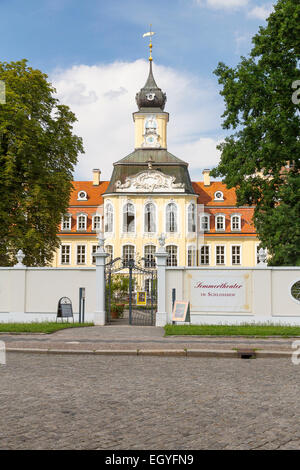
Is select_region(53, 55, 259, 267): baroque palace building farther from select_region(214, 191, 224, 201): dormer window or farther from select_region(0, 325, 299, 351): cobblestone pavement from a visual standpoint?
select_region(0, 325, 299, 351): cobblestone pavement

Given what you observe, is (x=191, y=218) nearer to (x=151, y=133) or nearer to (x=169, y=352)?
(x=151, y=133)

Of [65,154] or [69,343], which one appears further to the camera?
[65,154]

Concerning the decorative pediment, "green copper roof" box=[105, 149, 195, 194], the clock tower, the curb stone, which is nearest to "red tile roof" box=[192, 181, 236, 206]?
"green copper roof" box=[105, 149, 195, 194]

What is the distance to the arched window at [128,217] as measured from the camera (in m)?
56.0

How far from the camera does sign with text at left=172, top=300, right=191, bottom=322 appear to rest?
19.0 m

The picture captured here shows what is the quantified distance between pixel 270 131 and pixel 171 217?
31024mm

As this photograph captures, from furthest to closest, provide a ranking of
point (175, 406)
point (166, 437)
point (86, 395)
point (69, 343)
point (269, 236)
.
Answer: point (269, 236) < point (69, 343) < point (86, 395) < point (175, 406) < point (166, 437)

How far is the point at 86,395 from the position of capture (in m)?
7.64

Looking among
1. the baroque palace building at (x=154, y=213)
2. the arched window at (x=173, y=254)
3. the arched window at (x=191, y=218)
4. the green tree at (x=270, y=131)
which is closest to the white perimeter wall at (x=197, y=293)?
the green tree at (x=270, y=131)

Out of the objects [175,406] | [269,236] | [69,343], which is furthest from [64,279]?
[175,406]

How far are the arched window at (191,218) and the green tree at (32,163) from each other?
1033 inches

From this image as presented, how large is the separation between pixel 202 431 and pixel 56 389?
304 cm
